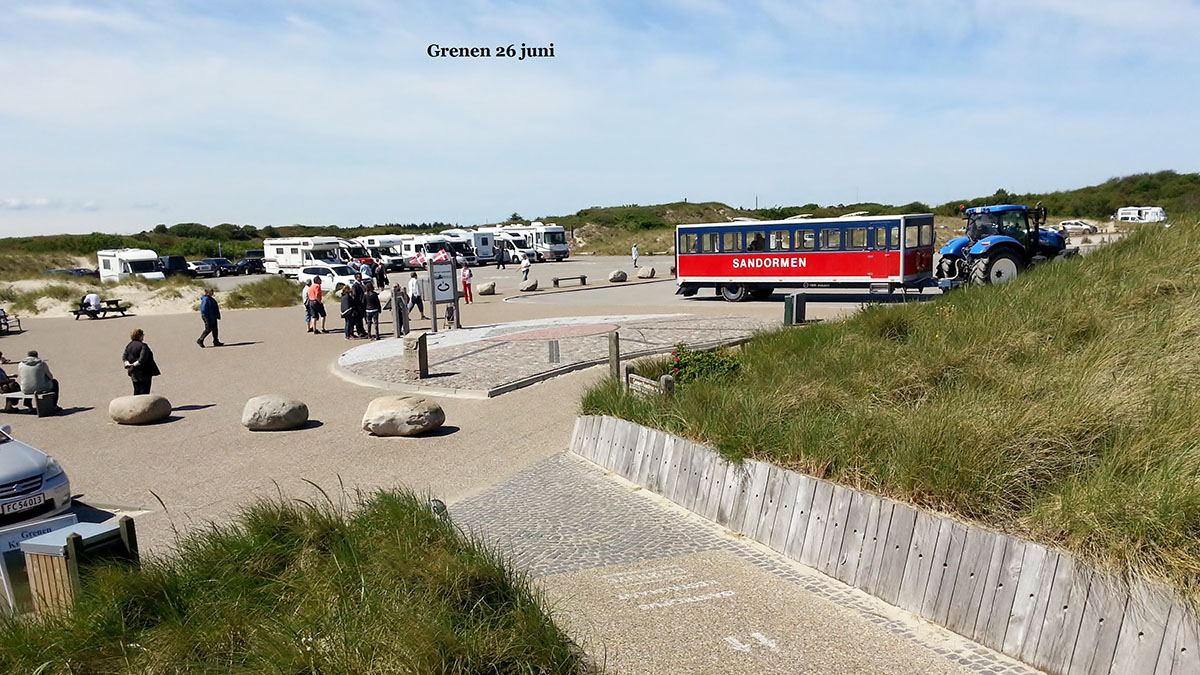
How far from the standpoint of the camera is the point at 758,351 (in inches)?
464

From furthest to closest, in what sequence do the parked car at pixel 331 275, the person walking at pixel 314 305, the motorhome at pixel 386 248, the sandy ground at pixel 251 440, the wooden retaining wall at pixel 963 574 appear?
the motorhome at pixel 386 248, the parked car at pixel 331 275, the person walking at pixel 314 305, the sandy ground at pixel 251 440, the wooden retaining wall at pixel 963 574

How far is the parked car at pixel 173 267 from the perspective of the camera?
5178 centimetres

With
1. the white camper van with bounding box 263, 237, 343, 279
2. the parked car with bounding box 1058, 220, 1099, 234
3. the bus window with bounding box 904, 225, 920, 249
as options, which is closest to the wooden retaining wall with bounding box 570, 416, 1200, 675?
the bus window with bounding box 904, 225, 920, 249

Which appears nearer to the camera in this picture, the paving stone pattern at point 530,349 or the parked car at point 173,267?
the paving stone pattern at point 530,349

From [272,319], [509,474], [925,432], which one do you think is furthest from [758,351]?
[272,319]

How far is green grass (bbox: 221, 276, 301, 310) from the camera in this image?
34719mm

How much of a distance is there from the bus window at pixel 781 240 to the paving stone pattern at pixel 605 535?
723 inches

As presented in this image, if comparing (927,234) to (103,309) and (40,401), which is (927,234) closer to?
(40,401)

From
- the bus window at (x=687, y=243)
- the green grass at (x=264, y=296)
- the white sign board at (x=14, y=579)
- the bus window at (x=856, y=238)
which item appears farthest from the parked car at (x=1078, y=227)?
the white sign board at (x=14, y=579)

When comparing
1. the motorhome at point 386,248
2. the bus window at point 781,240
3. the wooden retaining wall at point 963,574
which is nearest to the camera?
the wooden retaining wall at point 963,574

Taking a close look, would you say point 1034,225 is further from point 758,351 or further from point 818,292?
point 758,351

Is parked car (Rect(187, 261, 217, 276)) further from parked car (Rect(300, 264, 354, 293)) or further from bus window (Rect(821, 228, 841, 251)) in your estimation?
bus window (Rect(821, 228, 841, 251))

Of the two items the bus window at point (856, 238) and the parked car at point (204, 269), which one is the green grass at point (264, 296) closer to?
the bus window at point (856, 238)

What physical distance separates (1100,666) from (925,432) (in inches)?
87.6
